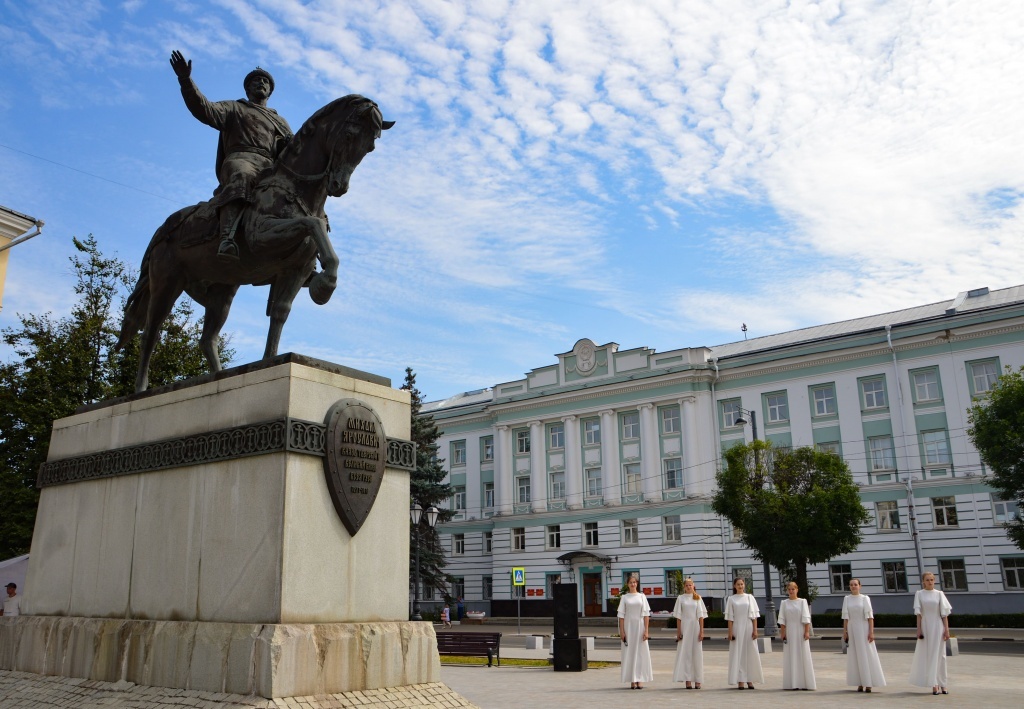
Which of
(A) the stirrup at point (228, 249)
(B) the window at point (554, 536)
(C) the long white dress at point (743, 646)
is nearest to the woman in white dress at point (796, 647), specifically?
(C) the long white dress at point (743, 646)

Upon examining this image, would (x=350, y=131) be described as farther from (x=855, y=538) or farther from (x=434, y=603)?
(x=434, y=603)

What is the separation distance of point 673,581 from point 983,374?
17.9 meters

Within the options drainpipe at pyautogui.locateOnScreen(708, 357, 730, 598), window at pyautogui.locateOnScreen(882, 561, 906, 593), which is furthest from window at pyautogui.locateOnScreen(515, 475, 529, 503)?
window at pyautogui.locateOnScreen(882, 561, 906, 593)

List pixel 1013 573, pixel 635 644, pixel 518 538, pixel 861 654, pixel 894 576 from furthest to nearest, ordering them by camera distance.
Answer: pixel 518 538
pixel 894 576
pixel 1013 573
pixel 635 644
pixel 861 654

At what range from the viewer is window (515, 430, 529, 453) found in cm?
5438

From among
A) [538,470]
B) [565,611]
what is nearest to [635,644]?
[565,611]

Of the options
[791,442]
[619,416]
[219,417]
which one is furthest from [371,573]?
[619,416]

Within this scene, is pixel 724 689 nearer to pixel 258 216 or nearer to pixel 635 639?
pixel 635 639

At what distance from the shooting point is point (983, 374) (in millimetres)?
39812

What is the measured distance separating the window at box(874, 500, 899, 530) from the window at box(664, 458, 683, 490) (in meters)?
9.91

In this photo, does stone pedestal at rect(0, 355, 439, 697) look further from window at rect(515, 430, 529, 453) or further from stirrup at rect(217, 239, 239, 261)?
window at rect(515, 430, 529, 453)

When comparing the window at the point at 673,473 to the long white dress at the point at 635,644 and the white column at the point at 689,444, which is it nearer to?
the white column at the point at 689,444

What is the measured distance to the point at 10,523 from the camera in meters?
24.3

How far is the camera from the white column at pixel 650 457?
4753 centimetres
